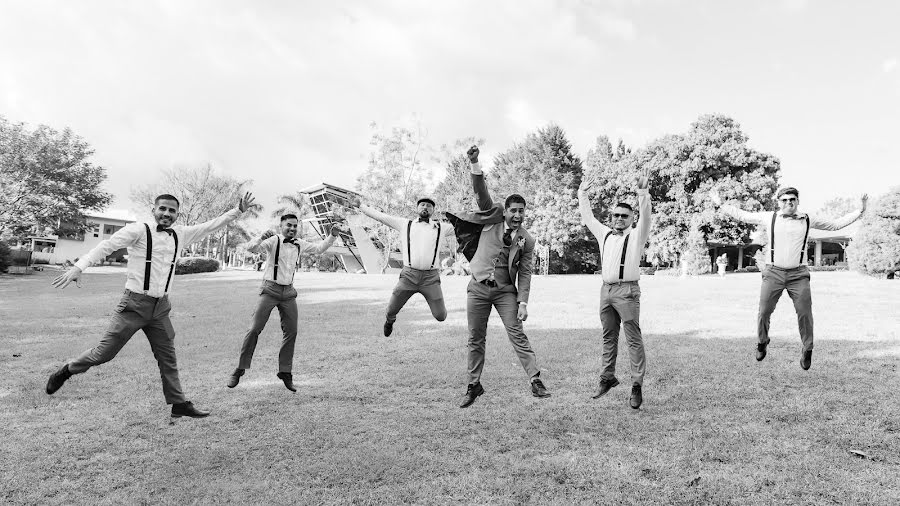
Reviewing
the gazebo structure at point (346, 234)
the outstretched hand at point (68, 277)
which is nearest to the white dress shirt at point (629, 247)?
the outstretched hand at point (68, 277)

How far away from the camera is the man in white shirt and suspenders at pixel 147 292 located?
5.66 metres

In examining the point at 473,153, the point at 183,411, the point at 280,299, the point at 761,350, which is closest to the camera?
the point at 183,411

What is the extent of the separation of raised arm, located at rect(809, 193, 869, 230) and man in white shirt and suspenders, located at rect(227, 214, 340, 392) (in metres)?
7.41

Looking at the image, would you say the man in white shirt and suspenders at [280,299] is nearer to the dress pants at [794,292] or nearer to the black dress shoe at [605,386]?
the black dress shoe at [605,386]

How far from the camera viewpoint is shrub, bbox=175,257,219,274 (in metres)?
40.0

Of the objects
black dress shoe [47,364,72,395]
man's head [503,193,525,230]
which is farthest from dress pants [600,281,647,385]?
black dress shoe [47,364,72,395]

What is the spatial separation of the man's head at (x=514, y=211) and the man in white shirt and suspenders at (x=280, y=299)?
9.59ft

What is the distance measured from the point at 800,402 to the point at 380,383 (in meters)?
5.47

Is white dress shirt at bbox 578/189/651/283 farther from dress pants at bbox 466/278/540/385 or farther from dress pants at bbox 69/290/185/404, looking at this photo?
dress pants at bbox 69/290/185/404

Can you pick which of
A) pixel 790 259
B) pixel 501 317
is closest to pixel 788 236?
pixel 790 259

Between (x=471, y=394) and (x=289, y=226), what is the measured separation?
11.0 feet

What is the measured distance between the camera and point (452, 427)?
5754 millimetres

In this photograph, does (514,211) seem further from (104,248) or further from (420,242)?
(104,248)

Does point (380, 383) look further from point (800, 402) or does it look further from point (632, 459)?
point (800, 402)
